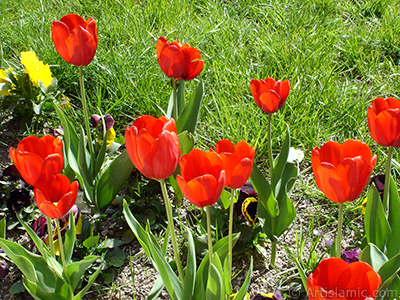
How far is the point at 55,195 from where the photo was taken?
116 centimetres

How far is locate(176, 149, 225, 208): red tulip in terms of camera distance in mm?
1002

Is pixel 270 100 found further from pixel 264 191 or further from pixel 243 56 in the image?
pixel 243 56

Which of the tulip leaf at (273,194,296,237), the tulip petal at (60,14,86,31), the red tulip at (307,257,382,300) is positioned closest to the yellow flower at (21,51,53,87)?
the tulip petal at (60,14,86,31)

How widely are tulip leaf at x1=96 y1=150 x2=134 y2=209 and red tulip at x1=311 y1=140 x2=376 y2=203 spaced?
841 mm

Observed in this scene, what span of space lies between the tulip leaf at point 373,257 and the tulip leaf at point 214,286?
0.37 meters

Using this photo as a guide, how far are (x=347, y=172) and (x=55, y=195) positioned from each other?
2.12 ft

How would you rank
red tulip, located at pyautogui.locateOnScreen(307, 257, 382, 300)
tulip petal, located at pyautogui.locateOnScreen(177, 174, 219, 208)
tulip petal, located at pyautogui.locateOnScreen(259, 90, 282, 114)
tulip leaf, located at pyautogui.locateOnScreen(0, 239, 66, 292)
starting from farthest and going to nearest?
tulip petal, located at pyautogui.locateOnScreen(259, 90, 282, 114) → tulip leaf, located at pyautogui.locateOnScreen(0, 239, 66, 292) → tulip petal, located at pyautogui.locateOnScreen(177, 174, 219, 208) → red tulip, located at pyautogui.locateOnScreen(307, 257, 382, 300)

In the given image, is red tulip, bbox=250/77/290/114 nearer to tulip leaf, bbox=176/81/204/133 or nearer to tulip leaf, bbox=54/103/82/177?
tulip leaf, bbox=176/81/204/133

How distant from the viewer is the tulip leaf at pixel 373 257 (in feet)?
3.97

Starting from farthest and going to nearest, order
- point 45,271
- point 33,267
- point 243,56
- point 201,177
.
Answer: point 243,56 < point 45,271 < point 33,267 < point 201,177

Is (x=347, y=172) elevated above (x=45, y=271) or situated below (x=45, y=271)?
above

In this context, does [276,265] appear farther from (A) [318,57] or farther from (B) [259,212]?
(A) [318,57]

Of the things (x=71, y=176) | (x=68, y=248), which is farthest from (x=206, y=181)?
(x=71, y=176)

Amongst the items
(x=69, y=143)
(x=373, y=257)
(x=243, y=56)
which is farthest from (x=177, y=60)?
(x=243, y=56)
